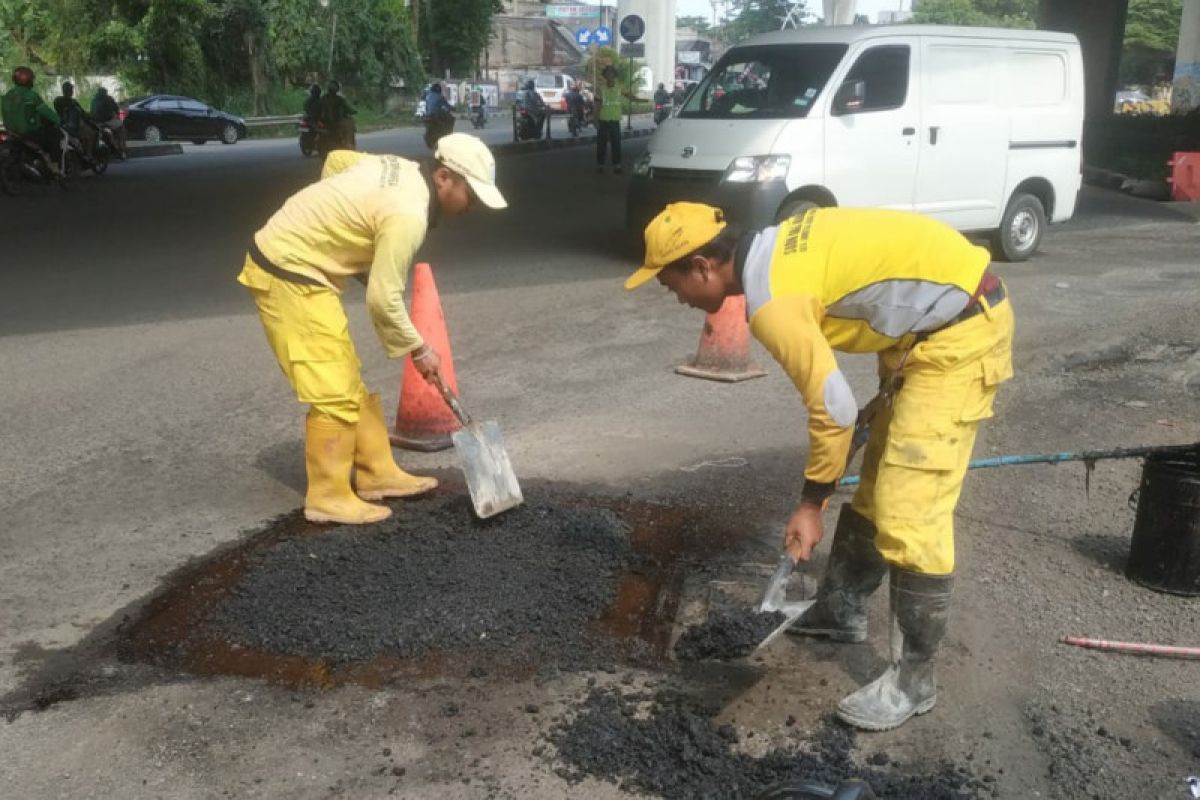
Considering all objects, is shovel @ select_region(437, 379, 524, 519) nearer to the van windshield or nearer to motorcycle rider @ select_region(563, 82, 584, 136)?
the van windshield

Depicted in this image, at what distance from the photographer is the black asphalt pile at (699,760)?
9.88ft

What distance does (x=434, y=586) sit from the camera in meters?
4.13

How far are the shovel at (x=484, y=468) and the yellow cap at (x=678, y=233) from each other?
5.67 feet

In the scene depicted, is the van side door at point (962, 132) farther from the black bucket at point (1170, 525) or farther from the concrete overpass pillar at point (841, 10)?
the concrete overpass pillar at point (841, 10)

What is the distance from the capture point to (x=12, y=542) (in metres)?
4.70

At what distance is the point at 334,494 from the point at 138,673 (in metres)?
1.26

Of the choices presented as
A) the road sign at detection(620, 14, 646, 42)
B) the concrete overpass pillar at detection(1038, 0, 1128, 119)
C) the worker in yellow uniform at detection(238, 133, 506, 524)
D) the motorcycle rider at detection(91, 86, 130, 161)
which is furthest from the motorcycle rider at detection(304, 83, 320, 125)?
the worker in yellow uniform at detection(238, 133, 506, 524)

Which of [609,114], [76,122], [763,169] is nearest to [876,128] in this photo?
[763,169]

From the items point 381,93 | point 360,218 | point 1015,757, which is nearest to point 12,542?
point 360,218

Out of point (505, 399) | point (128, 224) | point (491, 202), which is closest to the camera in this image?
point (491, 202)

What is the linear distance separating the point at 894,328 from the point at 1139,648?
153 centimetres

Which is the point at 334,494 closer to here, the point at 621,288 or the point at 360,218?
the point at 360,218

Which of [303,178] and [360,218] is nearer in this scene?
[360,218]

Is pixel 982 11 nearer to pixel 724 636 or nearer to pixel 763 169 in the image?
pixel 763 169
